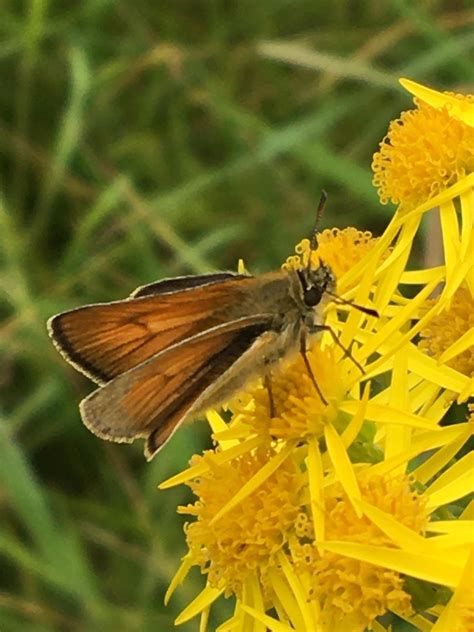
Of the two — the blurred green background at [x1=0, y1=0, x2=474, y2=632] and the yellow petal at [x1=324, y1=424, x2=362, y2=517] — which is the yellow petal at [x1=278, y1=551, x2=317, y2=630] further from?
the blurred green background at [x1=0, y1=0, x2=474, y2=632]

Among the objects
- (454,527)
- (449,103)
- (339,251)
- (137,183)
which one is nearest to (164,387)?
(339,251)

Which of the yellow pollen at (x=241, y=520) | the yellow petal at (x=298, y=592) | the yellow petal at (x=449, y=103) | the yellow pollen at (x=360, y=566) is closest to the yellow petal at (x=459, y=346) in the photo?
the yellow pollen at (x=360, y=566)

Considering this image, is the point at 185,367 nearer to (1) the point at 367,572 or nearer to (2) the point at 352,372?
(2) the point at 352,372

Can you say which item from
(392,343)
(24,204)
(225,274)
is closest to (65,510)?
(24,204)

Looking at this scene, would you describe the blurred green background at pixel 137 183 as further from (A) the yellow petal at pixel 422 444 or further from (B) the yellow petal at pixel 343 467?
(A) the yellow petal at pixel 422 444

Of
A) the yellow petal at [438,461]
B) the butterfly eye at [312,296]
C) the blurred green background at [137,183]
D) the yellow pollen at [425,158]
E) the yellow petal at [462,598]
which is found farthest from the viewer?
the blurred green background at [137,183]
